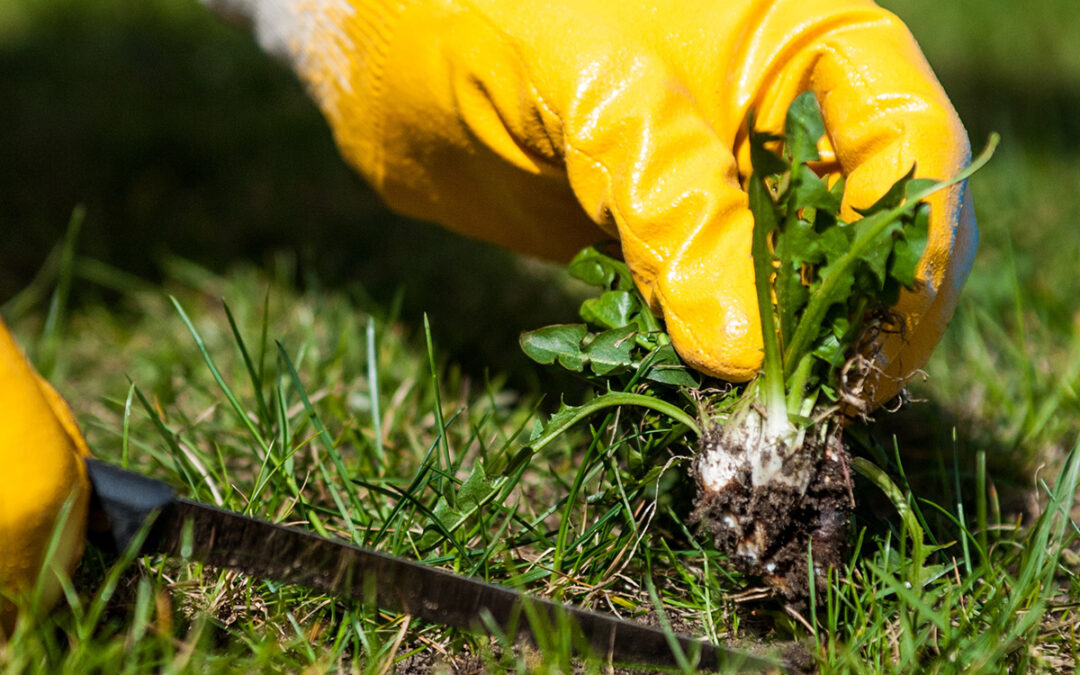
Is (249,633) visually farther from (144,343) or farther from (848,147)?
(144,343)

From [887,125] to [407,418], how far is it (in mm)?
1028

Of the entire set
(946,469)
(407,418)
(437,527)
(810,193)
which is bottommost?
(946,469)

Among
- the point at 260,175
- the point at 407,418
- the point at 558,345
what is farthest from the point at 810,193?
the point at 260,175

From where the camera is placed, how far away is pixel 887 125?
1.27 m

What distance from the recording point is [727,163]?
1.33 m

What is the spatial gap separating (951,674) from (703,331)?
0.52 meters

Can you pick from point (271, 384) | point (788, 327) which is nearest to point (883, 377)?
point (788, 327)

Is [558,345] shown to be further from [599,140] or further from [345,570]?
[345,570]

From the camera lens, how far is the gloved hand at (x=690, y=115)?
127 cm

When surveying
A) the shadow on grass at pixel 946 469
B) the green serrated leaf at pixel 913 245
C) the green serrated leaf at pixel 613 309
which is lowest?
the shadow on grass at pixel 946 469

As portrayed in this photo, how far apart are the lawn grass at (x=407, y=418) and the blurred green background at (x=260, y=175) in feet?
0.04

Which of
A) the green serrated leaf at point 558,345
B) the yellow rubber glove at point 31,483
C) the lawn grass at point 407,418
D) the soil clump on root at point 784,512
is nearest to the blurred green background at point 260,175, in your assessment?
the lawn grass at point 407,418

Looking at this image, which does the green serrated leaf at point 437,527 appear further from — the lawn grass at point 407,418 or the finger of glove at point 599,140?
the finger of glove at point 599,140

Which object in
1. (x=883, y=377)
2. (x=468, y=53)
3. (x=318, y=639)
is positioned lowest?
(x=318, y=639)
